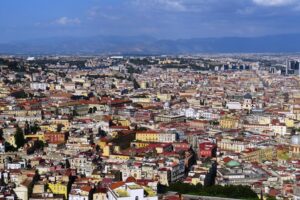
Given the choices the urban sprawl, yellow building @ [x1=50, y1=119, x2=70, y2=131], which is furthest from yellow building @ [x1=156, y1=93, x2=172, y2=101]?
yellow building @ [x1=50, y1=119, x2=70, y2=131]

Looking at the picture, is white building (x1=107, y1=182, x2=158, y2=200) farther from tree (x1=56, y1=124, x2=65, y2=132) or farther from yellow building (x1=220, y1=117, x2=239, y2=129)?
yellow building (x1=220, y1=117, x2=239, y2=129)

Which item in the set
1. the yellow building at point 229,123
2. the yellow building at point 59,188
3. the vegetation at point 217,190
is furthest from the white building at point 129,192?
the yellow building at point 229,123

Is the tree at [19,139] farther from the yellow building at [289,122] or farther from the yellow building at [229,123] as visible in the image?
the yellow building at [289,122]

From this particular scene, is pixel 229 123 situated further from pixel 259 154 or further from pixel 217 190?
pixel 217 190

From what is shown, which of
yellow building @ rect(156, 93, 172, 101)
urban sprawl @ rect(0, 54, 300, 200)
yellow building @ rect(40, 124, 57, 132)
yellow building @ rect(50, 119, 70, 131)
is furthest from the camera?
yellow building @ rect(156, 93, 172, 101)

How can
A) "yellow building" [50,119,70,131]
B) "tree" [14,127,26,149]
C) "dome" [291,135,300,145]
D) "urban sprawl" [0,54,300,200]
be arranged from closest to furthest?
"urban sprawl" [0,54,300,200] < "dome" [291,135,300,145] < "tree" [14,127,26,149] < "yellow building" [50,119,70,131]

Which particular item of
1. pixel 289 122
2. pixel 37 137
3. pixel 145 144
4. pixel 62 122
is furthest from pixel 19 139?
pixel 289 122
